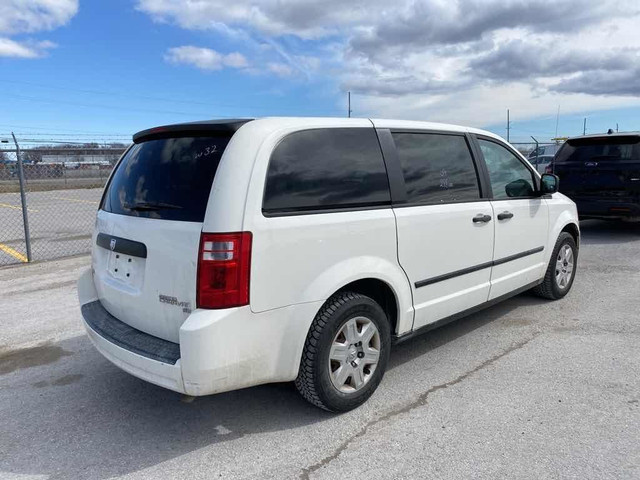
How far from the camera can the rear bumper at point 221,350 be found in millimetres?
2547

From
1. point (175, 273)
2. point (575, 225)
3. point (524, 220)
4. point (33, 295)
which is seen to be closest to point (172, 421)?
point (175, 273)

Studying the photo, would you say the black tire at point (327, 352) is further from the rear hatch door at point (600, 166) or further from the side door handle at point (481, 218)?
the rear hatch door at point (600, 166)

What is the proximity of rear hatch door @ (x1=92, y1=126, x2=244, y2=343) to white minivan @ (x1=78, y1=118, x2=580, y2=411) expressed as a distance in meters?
0.01

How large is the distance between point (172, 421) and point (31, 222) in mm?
12013

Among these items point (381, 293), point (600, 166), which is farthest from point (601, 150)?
point (381, 293)

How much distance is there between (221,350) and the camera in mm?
2568

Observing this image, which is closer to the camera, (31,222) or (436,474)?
(436,474)

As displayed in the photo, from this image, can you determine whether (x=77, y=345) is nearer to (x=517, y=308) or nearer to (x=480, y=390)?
(x=480, y=390)

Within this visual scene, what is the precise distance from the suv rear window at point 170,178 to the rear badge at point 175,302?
1.43ft

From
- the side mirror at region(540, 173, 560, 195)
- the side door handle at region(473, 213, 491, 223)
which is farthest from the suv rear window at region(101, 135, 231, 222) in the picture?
the side mirror at region(540, 173, 560, 195)

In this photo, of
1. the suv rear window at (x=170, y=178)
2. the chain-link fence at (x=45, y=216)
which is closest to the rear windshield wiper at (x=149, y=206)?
the suv rear window at (x=170, y=178)

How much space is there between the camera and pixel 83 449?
281 centimetres

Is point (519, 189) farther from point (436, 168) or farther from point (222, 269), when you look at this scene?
point (222, 269)

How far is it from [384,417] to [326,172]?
1539mm
